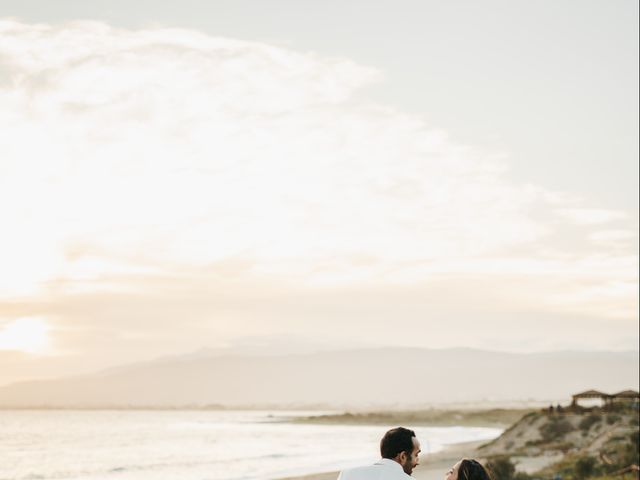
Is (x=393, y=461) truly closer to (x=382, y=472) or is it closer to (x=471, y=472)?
(x=382, y=472)

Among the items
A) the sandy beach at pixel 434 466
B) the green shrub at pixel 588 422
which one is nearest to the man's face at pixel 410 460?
the sandy beach at pixel 434 466

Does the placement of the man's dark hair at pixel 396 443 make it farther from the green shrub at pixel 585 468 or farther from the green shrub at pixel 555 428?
the green shrub at pixel 555 428

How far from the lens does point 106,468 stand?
65.8 metres

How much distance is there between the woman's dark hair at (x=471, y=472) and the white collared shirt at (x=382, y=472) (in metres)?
0.40

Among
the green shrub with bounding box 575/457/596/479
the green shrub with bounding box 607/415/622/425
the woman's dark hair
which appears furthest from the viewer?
the green shrub with bounding box 607/415/622/425

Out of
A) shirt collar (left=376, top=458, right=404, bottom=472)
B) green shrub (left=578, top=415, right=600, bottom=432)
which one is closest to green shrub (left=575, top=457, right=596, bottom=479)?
green shrub (left=578, top=415, right=600, bottom=432)

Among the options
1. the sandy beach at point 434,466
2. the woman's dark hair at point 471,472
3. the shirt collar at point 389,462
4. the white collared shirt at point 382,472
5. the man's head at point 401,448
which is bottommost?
the sandy beach at point 434,466

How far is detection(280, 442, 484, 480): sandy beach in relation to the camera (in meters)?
48.1

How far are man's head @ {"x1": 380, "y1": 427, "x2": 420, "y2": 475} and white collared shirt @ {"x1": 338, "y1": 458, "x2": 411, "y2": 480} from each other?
39 millimetres

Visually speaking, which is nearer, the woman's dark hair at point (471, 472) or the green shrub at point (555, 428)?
the woman's dark hair at point (471, 472)

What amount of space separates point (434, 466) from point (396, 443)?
2054 inches

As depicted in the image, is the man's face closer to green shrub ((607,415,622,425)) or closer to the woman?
the woman

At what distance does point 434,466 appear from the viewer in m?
54.8

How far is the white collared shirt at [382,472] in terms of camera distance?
475 cm
